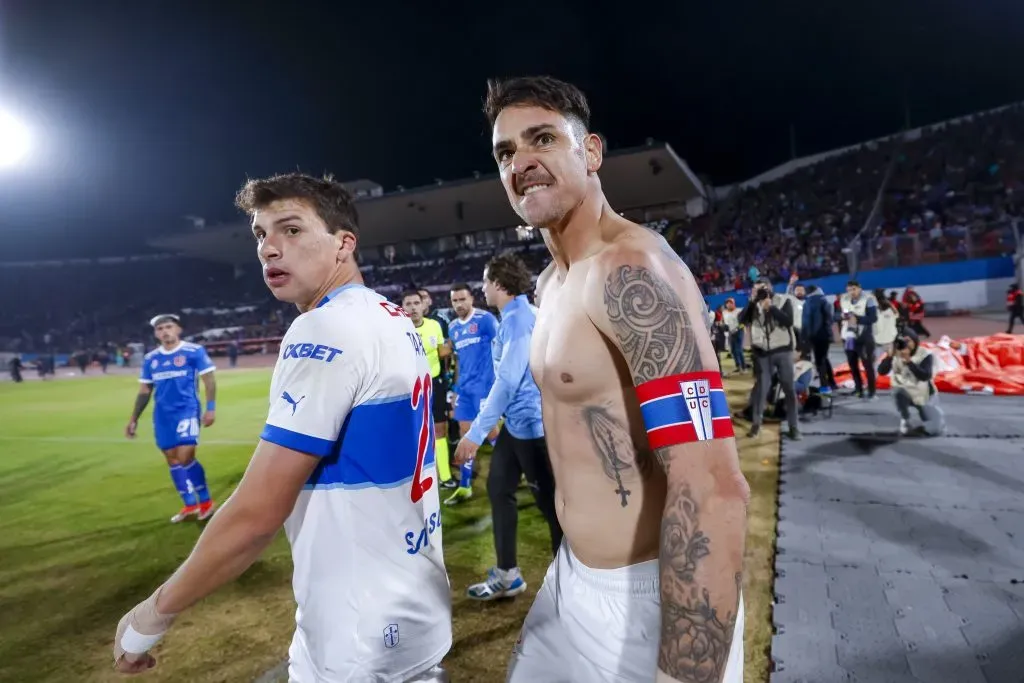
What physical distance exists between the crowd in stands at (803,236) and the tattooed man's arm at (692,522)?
17.3 m

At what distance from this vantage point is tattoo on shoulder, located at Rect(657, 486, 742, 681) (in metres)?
1.09

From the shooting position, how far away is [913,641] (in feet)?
9.66

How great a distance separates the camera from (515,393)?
149 inches

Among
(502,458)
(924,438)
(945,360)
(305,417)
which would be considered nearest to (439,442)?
(502,458)

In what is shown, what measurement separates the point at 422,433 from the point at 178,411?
5283mm

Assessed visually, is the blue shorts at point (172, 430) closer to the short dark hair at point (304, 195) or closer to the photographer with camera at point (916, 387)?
the short dark hair at point (304, 195)

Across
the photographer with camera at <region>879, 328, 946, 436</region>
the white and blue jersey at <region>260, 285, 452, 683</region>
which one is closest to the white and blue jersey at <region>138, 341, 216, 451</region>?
the white and blue jersey at <region>260, 285, 452, 683</region>

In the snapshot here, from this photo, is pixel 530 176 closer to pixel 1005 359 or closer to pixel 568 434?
pixel 568 434

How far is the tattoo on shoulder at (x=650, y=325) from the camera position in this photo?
3.83 feet

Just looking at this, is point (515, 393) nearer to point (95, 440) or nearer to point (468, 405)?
point (468, 405)

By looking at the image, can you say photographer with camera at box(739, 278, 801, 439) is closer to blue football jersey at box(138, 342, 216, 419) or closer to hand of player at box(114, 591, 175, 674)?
blue football jersey at box(138, 342, 216, 419)

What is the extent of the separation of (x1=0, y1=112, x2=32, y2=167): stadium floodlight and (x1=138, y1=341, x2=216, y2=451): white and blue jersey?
2417cm

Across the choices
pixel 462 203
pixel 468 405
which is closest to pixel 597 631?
pixel 468 405

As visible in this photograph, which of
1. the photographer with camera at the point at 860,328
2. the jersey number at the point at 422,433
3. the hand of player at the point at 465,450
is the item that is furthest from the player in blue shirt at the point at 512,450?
the photographer with camera at the point at 860,328
